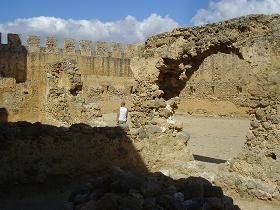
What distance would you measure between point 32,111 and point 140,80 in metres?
7.63

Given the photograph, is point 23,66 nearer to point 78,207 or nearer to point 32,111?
point 32,111

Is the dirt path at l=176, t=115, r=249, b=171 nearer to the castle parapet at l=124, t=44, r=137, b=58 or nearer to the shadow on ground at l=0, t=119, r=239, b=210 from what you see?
the shadow on ground at l=0, t=119, r=239, b=210

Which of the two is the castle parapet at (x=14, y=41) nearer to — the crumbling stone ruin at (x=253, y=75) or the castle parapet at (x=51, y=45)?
the castle parapet at (x=51, y=45)

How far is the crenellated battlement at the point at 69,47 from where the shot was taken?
100ft

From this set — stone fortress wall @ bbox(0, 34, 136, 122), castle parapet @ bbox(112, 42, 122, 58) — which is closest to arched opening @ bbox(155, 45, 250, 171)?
stone fortress wall @ bbox(0, 34, 136, 122)

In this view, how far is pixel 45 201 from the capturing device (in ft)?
25.6

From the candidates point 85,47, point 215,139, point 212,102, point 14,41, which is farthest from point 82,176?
point 85,47

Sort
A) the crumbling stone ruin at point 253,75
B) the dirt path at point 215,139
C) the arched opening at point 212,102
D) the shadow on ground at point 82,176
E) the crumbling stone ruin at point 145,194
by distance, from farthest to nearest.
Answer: the dirt path at point 215,139
the arched opening at point 212,102
the crumbling stone ruin at point 253,75
the shadow on ground at point 82,176
the crumbling stone ruin at point 145,194

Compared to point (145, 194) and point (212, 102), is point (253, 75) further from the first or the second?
point (212, 102)

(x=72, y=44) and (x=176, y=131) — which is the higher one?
(x=72, y=44)

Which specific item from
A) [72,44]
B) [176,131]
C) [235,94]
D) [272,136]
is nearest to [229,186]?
[272,136]

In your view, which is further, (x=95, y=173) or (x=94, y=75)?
(x=94, y=75)

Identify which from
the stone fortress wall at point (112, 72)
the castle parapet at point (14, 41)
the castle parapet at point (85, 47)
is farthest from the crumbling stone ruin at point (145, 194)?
the castle parapet at point (85, 47)

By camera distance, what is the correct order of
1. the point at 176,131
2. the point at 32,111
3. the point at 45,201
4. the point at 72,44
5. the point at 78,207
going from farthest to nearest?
the point at 72,44
the point at 32,111
the point at 176,131
the point at 45,201
the point at 78,207
